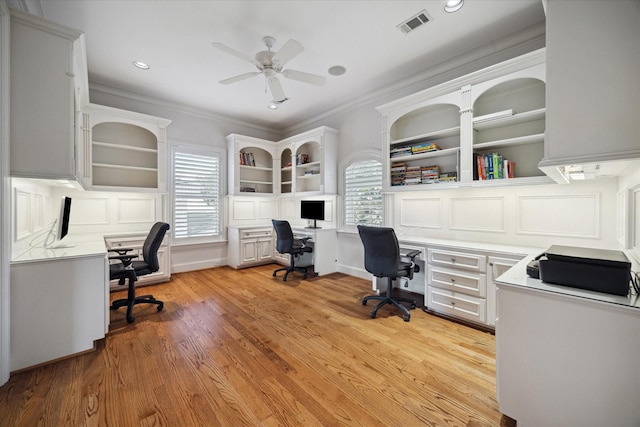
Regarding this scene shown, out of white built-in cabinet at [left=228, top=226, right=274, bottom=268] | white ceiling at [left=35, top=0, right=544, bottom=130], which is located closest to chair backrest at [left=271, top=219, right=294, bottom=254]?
white built-in cabinet at [left=228, top=226, right=274, bottom=268]

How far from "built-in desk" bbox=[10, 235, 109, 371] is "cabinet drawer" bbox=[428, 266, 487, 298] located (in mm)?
3271

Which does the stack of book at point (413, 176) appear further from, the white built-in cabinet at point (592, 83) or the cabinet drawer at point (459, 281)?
the white built-in cabinet at point (592, 83)

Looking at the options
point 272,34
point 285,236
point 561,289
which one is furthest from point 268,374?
point 272,34

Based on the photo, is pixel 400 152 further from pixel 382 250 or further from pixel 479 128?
pixel 382 250

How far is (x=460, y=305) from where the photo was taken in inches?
107

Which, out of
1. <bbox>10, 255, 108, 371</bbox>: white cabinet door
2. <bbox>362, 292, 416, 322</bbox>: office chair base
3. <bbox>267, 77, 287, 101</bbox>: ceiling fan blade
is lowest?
<bbox>362, 292, 416, 322</bbox>: office chair base

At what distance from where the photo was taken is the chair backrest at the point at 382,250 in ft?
9.19

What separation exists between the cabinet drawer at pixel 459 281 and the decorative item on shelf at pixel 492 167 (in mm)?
1049

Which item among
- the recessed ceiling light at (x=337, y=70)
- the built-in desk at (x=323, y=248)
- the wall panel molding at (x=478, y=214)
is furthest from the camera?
the built-in desk at (x=323, y=248)

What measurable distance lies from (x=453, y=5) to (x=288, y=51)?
154cm

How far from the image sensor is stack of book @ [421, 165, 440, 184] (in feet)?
10.8

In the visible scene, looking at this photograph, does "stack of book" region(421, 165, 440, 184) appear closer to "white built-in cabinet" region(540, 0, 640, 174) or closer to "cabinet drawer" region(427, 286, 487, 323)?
"cabinet drawer" region(427, 286, 487, 323)

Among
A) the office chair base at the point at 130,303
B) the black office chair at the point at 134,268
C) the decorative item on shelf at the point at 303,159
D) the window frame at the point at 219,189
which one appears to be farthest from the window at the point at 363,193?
the office chair base at the point at 130,303

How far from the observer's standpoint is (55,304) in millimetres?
2043
